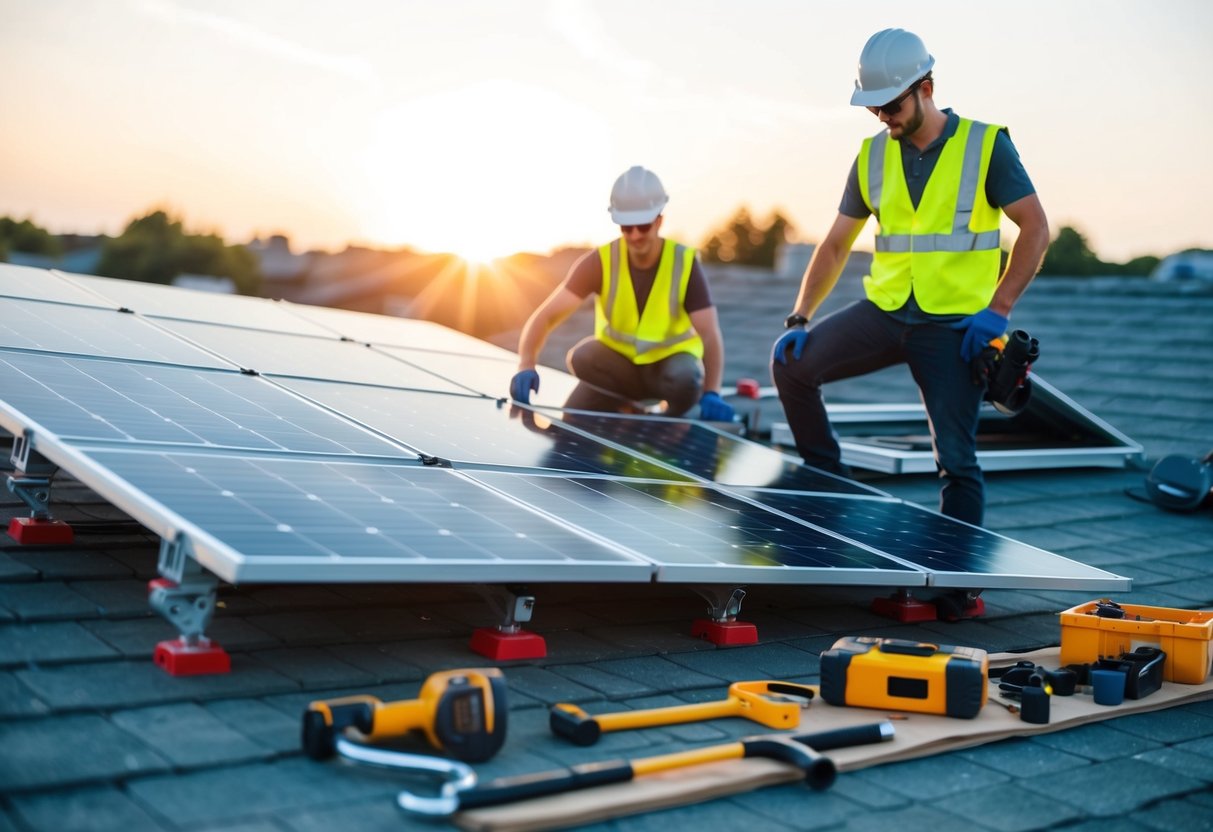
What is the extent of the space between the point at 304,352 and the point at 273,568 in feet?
12.1

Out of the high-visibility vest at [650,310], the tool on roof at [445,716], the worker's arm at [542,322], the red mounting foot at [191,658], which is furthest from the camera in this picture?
the high-visibility vest at [650,310]

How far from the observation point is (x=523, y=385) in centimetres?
672

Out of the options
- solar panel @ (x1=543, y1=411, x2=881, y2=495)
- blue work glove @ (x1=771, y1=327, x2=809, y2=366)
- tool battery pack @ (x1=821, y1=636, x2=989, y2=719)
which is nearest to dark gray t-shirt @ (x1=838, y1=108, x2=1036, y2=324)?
blue work glove @ (x1=771, y1=327, x2=809, y2=366)

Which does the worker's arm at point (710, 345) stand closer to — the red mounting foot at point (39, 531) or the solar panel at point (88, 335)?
the solar panel at point (88, 335)

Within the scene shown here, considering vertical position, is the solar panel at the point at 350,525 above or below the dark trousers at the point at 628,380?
below

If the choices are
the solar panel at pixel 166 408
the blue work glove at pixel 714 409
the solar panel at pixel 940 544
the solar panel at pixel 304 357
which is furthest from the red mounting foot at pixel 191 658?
the blue work glove at pixel 714 409

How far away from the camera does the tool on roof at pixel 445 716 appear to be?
2723 mm

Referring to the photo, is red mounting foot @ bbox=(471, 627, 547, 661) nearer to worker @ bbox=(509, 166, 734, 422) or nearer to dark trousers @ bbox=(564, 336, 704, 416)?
worker @ bbox=(509, 166, 734, 422)

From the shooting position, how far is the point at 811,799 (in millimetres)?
2867

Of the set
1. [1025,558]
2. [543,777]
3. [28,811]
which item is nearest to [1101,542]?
[1025,558]

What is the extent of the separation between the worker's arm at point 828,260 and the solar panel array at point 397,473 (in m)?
0.87

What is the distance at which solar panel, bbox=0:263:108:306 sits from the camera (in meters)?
6.07

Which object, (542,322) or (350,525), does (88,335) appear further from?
(542,322)

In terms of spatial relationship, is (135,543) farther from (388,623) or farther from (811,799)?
(811,799)
